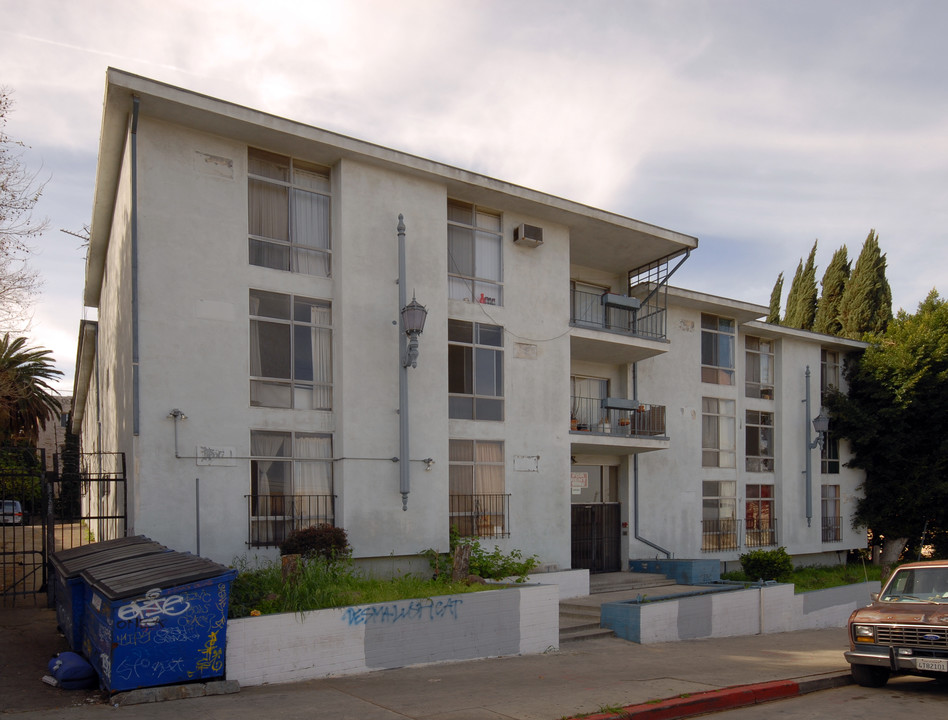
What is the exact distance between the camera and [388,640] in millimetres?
10891

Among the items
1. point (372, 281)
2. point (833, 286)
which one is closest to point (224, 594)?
point (372, 281)

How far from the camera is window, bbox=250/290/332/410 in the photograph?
14.3 meters

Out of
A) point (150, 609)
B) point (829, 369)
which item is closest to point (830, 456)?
point (829, 369)

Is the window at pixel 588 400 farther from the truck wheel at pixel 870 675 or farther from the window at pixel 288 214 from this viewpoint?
the truck wheel at pixel 870 675

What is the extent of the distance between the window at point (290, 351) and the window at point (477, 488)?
3097 millimetres

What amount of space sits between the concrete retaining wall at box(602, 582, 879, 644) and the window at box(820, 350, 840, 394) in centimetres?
888

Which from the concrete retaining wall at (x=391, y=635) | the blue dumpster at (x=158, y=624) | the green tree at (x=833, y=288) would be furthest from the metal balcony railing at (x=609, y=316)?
the green tree at (x=833, y=288)

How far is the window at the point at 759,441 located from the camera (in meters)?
24.7

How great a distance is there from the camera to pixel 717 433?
77.7 ft

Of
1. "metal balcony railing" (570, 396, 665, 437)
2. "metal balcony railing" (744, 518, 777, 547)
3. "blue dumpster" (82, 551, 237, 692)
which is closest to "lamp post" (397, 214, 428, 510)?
"blue dumpster" (82, 551, 237, 692)

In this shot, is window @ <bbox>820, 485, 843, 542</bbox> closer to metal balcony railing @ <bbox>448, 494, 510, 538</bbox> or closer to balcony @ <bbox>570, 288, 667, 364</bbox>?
balcony @ <bbox>570, 288, 667, 364</bbox>

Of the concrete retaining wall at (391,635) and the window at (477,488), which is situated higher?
the window at (477,488)

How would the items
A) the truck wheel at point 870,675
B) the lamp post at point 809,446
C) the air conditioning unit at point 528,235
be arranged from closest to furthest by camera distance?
the truck wheel at point 870,675 < the air conditioning unit at point 528,235 < the lamp post at point 809,446

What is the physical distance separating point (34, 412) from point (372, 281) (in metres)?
27.3
